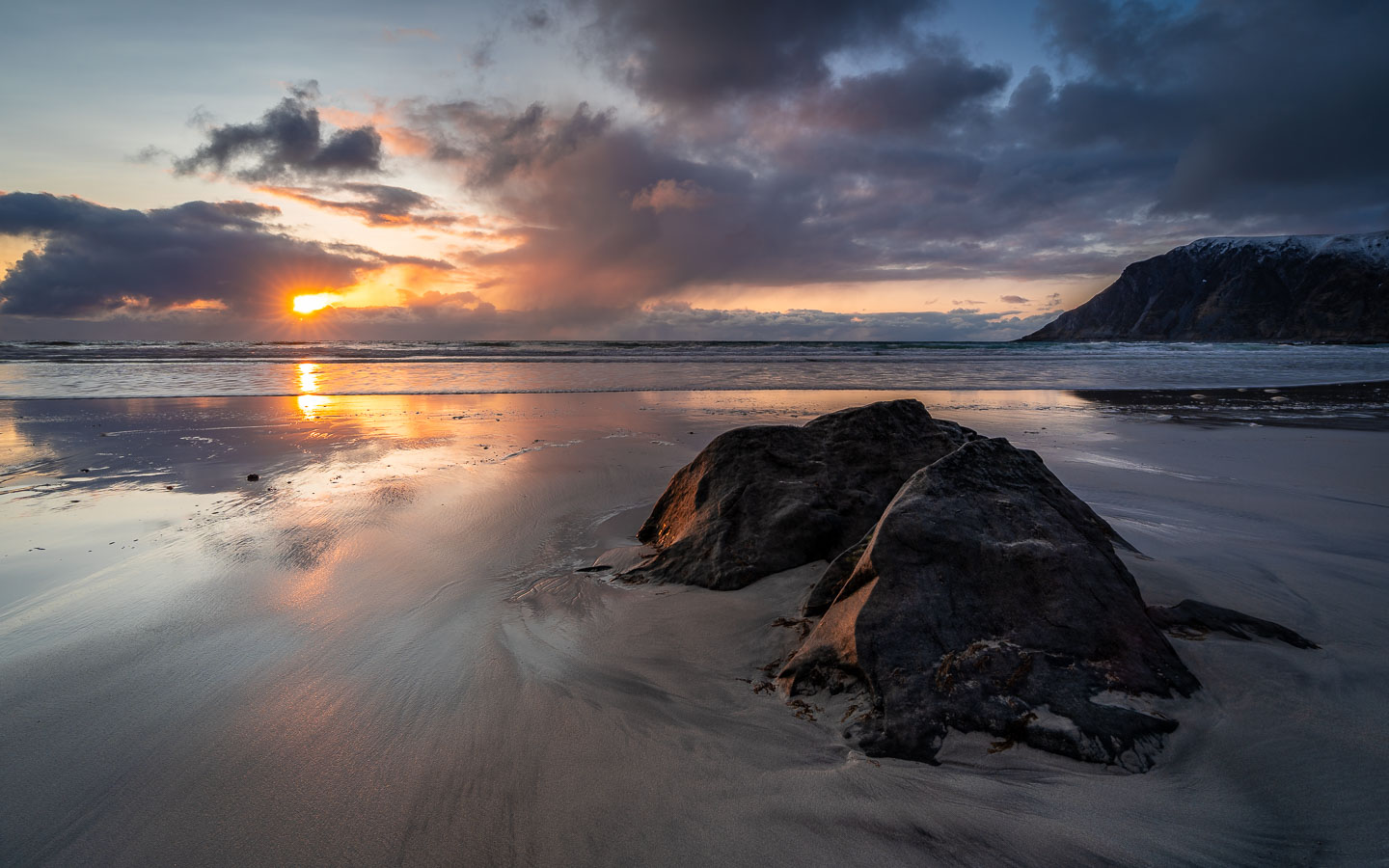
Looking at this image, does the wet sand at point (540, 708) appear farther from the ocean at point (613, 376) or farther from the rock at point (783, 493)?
the ocean at point (613, 376)

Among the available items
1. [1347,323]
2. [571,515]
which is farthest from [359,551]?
[1347,323]

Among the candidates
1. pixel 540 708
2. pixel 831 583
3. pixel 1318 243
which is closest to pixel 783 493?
pixel 831 583

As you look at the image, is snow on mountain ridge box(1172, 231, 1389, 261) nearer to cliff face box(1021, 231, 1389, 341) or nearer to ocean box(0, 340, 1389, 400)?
cliff face box(1021, 231, 1389, 341)

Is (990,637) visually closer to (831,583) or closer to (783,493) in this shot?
(831,583)

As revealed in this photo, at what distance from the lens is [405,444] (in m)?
7.72

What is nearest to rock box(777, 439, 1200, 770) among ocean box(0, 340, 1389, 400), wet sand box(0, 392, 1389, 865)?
wet sand box(0, 392, 1389, 865)

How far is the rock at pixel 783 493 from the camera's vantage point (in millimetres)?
3412

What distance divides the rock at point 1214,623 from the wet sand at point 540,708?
0.09 meters

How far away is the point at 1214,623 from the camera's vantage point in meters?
2.45

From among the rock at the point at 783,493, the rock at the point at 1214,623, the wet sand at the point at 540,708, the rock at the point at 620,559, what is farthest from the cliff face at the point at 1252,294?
the rock at the point at 620,559

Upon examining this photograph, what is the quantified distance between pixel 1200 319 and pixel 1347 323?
1675 cm

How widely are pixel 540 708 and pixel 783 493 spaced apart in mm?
1915

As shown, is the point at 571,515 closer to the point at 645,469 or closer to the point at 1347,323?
the point at 645,469

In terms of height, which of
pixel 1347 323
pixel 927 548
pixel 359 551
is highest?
pixel 1347 323
